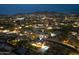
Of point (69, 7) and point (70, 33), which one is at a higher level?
point (69, 7)

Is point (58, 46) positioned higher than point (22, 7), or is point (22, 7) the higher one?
point (22, 7)

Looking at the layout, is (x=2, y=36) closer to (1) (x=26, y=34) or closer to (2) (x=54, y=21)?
(1) (x=26, y=34)

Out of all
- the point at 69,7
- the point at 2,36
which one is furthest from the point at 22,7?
the point at 69,7
